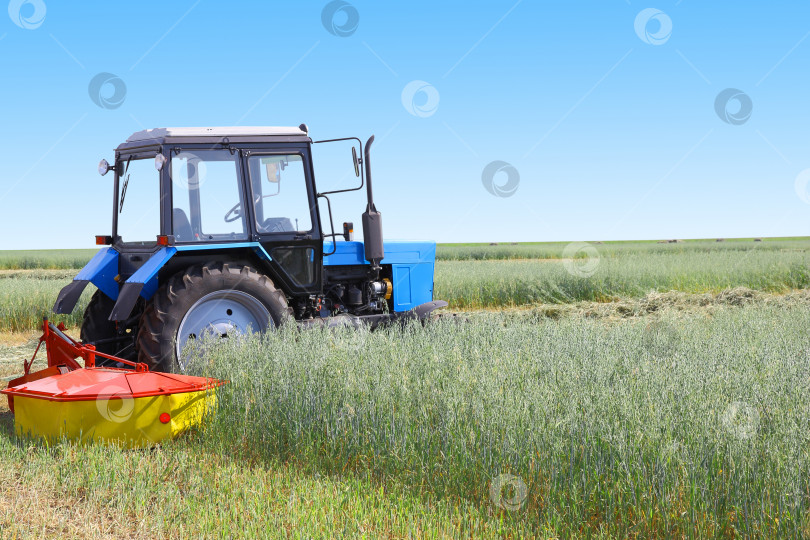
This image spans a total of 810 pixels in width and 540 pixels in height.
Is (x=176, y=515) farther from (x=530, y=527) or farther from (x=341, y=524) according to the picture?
(x=530, y=527)

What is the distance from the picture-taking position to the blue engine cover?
734 centimetres

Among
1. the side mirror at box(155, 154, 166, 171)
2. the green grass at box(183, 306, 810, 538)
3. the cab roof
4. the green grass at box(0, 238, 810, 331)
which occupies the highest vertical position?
the cab roof

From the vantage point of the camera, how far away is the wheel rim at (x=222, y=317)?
221 inches

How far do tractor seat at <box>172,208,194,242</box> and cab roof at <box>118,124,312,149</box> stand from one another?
2.22ft

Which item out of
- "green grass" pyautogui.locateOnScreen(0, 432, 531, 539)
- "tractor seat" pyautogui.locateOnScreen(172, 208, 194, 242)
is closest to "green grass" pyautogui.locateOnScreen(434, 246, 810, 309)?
"tractor seat" pyautogui.locateOnScreen(172, 208, 194, 242)

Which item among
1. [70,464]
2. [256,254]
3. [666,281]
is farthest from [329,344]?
[666,281]

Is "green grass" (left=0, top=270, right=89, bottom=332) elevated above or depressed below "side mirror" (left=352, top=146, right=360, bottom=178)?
below

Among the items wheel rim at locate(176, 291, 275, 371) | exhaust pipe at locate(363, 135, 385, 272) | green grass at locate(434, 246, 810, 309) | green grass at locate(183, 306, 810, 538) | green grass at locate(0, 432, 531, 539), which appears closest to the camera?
green grass at locate(183, 306, 810, 538)

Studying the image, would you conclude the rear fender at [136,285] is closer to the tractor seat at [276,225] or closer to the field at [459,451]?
the field at [459,451]

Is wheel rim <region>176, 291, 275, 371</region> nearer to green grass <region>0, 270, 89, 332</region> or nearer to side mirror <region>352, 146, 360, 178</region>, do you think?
side mirror <region>352, 146, 360, 178</region>

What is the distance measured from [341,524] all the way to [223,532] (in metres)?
0.59

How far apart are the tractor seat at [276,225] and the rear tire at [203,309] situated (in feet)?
1.69

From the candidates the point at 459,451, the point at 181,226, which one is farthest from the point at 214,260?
the point at 459,451

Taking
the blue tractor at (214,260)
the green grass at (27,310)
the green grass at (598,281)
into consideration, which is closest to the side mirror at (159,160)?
the blue tractor at (214,260)
